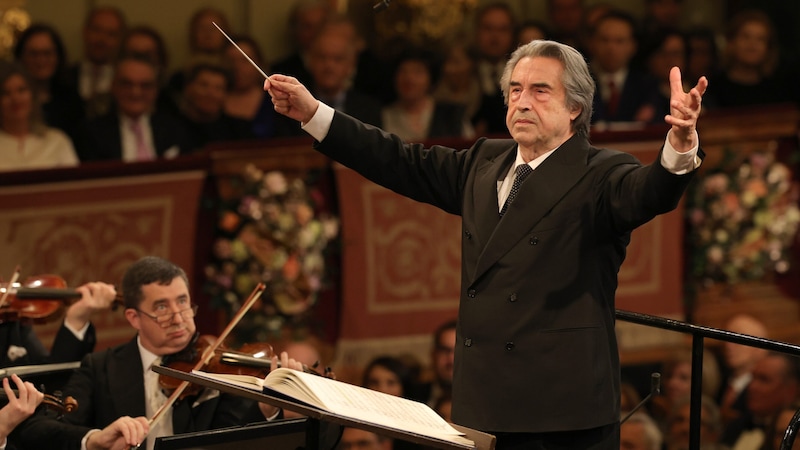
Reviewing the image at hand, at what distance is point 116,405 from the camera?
3.98 metres

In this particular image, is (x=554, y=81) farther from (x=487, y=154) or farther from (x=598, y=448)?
(x=598, y=448)

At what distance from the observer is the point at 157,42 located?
7.04m

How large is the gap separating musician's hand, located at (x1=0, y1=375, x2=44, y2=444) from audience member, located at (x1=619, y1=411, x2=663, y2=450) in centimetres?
298

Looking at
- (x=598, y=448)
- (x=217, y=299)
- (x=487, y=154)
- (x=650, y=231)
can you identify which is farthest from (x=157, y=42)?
(x=598, y=448)

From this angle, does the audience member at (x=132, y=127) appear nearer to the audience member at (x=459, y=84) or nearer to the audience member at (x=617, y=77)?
the audience member at (x=459, y=84)

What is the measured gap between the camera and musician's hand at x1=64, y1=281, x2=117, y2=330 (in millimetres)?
4438

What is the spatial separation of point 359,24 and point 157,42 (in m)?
1.66

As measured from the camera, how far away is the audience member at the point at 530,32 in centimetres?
739

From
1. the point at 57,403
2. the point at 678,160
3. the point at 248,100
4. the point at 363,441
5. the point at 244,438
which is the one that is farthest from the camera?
the point at 248,100

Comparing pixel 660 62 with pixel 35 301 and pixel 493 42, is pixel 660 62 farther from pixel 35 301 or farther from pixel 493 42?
pixel 35 301

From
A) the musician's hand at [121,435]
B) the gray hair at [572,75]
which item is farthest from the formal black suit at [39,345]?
the gray hair at [572,75]

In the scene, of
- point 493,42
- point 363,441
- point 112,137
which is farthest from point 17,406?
point 493,42

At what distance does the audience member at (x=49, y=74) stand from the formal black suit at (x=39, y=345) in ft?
7.23

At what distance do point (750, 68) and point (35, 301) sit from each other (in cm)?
463
